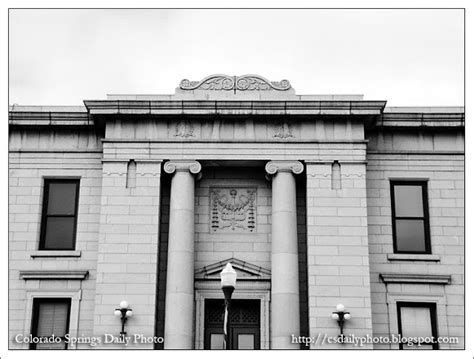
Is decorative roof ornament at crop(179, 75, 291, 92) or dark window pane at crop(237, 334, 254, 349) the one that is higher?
decorative roof ornament at crop(179, 75, 291, 92)

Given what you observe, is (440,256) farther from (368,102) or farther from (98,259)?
(98,259)

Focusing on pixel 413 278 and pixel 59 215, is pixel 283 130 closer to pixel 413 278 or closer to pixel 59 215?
pixel 413 278

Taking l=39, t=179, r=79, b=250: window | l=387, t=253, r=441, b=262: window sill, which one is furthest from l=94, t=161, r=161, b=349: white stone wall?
l=387, t=253, r=441, b=262: window sill

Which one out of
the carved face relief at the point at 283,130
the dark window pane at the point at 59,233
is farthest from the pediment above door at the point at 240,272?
the dark window pane at the point at 59,233

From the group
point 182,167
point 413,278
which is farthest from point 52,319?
point 413,278

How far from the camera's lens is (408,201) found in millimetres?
24875

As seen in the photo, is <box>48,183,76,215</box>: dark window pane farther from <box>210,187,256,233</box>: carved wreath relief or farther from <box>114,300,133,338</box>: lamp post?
<box>210,187,256,233</box>: carved wreath relief

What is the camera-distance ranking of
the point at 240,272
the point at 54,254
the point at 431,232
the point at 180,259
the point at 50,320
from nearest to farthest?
1. the point at 180,259
2. the point at 50,320
3. the point at 240,272
4. the point at 54,254
5. the point at 431,232

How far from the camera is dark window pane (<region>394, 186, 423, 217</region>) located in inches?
973

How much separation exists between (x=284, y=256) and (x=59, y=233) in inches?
279

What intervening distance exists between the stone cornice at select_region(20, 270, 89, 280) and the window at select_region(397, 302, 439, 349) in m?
9.50

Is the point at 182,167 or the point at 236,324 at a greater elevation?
the point at 182,167

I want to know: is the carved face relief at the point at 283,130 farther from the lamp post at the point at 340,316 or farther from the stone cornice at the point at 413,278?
the lamp post at the point at 340,316

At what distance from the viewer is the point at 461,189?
81.0ft
